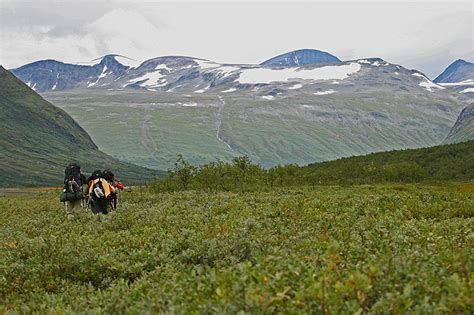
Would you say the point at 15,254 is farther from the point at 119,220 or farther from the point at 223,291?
the point at 223,291

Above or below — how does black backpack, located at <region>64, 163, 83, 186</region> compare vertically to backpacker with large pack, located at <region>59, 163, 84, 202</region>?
above

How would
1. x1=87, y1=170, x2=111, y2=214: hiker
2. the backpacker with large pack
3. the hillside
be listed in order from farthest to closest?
the hillside, the backpacker with large pack, x1=87, y1=170, x2=111, y2=214: hiker

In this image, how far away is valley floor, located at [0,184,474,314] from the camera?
7.16m

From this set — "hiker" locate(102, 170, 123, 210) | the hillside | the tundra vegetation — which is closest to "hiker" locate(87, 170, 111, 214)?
"hiker" locate(102, 170, 123, 210)

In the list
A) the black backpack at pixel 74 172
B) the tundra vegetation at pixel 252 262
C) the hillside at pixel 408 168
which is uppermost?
the black backpack at pixel 74 172

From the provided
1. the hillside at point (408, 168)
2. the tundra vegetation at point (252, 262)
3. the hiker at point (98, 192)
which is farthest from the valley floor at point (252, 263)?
the hillside at point (408, 168)

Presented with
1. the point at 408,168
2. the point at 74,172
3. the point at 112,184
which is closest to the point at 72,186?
the point at 74,172

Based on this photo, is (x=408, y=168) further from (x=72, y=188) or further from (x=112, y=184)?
(x=72, y=188)

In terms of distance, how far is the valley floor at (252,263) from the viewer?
7156 mm

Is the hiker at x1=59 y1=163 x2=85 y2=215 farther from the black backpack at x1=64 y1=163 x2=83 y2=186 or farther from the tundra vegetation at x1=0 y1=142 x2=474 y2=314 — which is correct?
the tundra vegetation at x1=0 y1=142 x2=474 y2=314

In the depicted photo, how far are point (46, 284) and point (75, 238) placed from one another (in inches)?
150

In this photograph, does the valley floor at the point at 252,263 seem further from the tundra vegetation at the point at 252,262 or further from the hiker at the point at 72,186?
the hiker at the point at 72,186

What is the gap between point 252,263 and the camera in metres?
12.4

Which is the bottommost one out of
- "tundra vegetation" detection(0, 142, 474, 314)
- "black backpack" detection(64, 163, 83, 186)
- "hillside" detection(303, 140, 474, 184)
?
"hillside" detection(303, 140, 474, 184)
